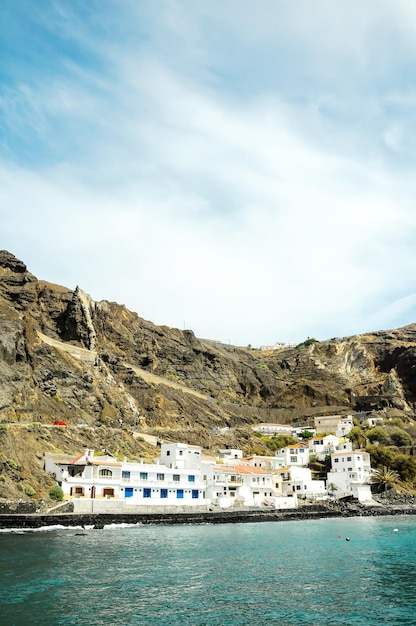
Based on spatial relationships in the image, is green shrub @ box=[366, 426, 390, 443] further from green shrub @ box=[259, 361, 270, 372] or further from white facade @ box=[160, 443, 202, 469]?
green shrub @ box=[259, 361, 270, 372]

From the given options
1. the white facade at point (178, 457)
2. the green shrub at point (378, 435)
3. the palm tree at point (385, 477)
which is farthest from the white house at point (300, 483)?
the green shrub at point (378, 435)

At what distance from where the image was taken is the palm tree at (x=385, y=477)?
3452 inches

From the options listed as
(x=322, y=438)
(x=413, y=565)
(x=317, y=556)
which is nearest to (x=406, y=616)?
(x=413, y=565)

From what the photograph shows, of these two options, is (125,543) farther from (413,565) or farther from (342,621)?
(342,621)

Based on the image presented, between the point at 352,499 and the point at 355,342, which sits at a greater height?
the point at 355,342

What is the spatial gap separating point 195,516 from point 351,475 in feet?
109

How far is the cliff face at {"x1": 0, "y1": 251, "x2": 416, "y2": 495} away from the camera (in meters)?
82.3

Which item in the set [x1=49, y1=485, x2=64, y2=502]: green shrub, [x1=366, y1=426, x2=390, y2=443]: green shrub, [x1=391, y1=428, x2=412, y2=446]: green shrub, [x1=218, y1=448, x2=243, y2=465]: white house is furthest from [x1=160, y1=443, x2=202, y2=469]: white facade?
[x1=391, y1=428, x2=412, y2=446]: green shrub

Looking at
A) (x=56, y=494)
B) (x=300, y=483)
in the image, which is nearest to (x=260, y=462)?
(x=300, y=483)

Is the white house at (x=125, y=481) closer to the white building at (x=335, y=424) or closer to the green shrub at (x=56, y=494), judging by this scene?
the green shrub at (x=56, y=494)

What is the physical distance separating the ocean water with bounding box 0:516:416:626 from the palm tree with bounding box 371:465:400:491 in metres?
40.2

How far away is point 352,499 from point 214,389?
59.9 m

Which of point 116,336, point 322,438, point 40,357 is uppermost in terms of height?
point 116,336

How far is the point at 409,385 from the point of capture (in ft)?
459
